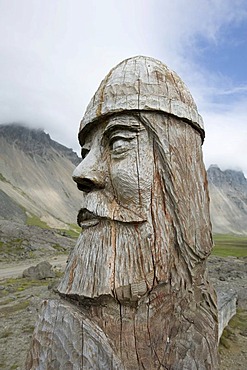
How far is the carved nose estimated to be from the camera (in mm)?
2908

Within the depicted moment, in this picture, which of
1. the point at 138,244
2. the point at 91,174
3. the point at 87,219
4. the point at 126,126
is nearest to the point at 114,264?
the point at 138,244

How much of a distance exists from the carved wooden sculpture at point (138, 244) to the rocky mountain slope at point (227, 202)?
415ft

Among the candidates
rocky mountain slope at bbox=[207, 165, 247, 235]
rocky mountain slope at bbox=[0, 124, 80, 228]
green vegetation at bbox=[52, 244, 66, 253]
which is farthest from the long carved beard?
rocky mountain slope at bbox=[207, 165, 247, 235]

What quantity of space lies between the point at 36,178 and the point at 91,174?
89.1 m

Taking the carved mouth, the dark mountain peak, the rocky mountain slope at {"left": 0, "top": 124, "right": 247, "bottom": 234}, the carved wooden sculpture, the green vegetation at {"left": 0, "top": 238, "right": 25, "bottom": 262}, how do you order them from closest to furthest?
the carved wooden sculpture, the carved mouth, the green vegetation at {"left": 0, "top": 238, "right": 25, "bottom": 262}, the rocky mountain slope at {"left": 0, "top": 124, "right": 247, "bottom": 234}, the dark mountain peak

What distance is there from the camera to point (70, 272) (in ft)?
9.14

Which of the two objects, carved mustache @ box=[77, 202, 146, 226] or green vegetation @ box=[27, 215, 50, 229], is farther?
green vegetation @ box=[27, 215, 50, 229]

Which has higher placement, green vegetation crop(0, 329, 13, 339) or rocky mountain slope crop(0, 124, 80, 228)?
rocky mountain slope crop(0, 124, 80, 228)

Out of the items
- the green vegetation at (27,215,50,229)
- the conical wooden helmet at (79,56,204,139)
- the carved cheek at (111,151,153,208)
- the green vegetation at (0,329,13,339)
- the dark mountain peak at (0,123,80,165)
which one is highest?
the dark mountain peak at (0,123,80,165)

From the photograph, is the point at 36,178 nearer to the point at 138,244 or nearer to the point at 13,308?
the point at 13,308

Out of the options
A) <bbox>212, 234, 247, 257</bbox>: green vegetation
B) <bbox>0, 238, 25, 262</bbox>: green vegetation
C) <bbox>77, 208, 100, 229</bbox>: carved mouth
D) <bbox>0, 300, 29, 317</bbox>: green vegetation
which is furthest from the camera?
<bbox>212, 234, 247, 257</bbox>: green vegetation

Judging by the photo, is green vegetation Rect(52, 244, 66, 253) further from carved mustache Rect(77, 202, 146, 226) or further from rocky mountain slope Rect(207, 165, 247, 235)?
rocky mountain slope Rect(207, 165, 247, 235)

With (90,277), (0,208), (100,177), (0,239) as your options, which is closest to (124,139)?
(100,177)

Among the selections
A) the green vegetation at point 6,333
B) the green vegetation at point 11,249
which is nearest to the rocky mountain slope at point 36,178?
the green vegetation at point 11,249
